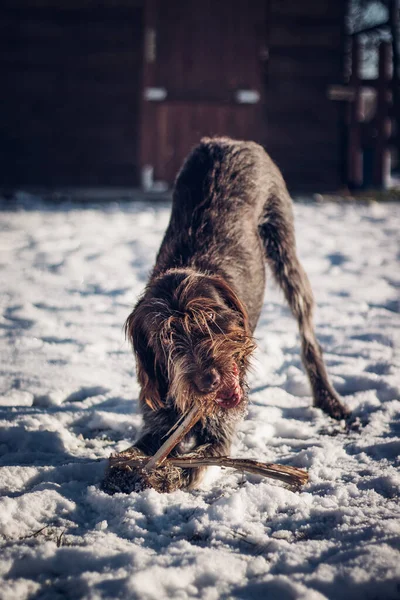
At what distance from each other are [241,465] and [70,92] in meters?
9.34

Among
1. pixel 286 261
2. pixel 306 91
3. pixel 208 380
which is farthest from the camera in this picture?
pixel 306 91

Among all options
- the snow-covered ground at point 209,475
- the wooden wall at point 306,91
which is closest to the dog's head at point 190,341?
the snow-covered ground at point 209,475

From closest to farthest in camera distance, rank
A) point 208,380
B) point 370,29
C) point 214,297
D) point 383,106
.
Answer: point 208,380
point 214,297
point 383,106
point 370,29

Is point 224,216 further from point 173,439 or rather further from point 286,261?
point 173,439

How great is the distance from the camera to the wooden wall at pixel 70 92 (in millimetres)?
10109

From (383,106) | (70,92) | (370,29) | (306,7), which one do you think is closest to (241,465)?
(70,92)

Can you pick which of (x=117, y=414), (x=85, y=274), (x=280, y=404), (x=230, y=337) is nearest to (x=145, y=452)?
(x=117, y=414)

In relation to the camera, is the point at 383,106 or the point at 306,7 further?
the point at 383,106

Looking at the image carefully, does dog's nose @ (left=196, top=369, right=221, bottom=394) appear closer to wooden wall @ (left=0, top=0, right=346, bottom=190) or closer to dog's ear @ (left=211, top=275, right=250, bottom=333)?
dog's ear @ (left=211, top=275, right=250, bottom=333)

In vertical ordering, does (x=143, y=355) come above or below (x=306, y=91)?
below

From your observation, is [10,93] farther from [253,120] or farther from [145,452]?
[145,452]

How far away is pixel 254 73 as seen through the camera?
10.4m

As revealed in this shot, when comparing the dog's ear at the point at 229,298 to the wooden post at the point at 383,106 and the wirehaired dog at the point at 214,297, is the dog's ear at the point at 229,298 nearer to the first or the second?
the wirehaired dog at the point at 214,297

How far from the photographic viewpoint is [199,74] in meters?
10.3
